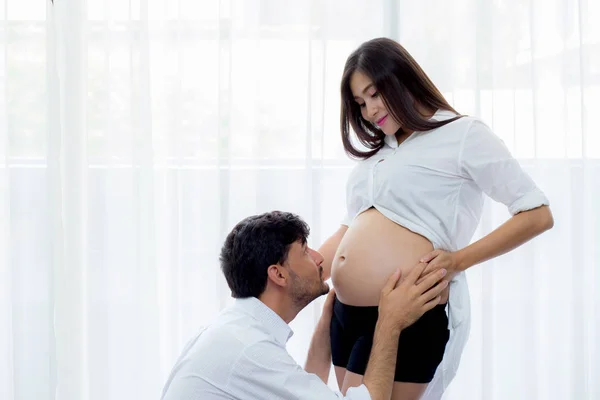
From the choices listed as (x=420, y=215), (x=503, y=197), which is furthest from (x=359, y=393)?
(x=503, y=197)

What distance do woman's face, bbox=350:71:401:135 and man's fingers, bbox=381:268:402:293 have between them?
13.2 inches

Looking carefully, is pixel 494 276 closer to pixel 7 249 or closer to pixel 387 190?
pixel 387 190

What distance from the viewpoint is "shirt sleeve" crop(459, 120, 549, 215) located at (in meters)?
Answer: 1.57

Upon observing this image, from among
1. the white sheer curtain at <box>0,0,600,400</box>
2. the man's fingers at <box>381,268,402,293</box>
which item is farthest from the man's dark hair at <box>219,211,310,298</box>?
the white sheer curtain at <box>0,0,600,400</box>

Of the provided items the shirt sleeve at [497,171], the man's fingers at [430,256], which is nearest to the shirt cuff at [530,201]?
the shirt sleeve at [497,171]

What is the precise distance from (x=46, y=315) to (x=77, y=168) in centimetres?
51

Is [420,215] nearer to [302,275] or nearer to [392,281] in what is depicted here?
[392,281]

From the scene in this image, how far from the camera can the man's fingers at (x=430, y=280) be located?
1514 mm

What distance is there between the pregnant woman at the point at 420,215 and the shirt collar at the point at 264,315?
0.19 metres

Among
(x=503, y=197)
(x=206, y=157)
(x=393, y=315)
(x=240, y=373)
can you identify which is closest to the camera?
(x=240, y=373)

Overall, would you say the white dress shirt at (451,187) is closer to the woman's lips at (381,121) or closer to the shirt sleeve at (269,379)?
the woman's lips at (381,121)

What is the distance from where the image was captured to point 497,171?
1.58 m

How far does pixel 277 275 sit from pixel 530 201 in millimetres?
569

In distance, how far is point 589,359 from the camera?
248 cm
